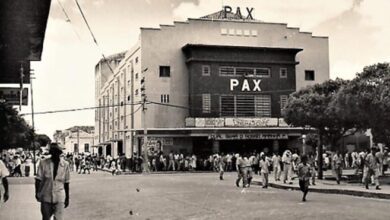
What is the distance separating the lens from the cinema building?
5391cm

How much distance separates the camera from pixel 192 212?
1589cm

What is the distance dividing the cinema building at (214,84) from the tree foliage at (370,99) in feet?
86.2

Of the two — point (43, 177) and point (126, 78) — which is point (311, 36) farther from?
point (43, 177)

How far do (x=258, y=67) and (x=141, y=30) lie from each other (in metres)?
11.0

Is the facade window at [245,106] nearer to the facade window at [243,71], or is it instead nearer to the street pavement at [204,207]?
the facade window at [243,71]

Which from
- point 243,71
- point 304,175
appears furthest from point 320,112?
point 243,71

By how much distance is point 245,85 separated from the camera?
55.4m

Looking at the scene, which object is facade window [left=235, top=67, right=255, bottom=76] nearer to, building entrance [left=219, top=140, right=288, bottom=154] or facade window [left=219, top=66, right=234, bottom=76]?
facade window [left=219, top=66, right=234, bottom=76]

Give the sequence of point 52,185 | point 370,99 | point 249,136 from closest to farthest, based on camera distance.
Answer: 1. point 52,185
2. point 370,99
3. point 249,136

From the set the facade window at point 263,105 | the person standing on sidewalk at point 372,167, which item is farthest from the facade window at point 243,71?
the person standing on sidewalk at point 372,167

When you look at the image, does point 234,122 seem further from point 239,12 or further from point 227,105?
point 239,12

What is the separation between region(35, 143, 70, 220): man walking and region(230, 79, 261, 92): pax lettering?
1819 inches

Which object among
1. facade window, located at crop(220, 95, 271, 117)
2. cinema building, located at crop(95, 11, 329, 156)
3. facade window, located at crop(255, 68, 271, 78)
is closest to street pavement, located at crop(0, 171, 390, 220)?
cinema building, located at crop(95, 11, 329, 156)

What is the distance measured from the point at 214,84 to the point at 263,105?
16.4 ft
